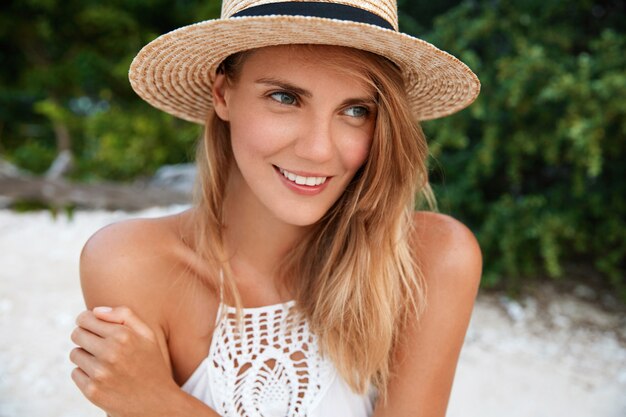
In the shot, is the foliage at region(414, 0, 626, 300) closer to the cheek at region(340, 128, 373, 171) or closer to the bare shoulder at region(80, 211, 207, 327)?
the cheek at region(340, 128, 373, 171)

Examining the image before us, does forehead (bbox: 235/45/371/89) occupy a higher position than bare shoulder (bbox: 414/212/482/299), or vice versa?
forehead (bbox: 235/45/371/89)

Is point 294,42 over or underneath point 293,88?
over

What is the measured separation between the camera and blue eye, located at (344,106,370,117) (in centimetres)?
179

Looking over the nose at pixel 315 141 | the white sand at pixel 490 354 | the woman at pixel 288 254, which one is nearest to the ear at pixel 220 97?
the woman at pixel 288 254

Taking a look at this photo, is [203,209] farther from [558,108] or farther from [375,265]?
[558,108]

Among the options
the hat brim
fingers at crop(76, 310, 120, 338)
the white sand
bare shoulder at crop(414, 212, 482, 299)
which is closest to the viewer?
the hat brim

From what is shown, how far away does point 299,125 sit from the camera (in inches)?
68.3

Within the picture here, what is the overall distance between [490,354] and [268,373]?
1.97m

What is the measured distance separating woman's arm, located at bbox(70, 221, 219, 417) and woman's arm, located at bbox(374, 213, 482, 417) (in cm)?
61

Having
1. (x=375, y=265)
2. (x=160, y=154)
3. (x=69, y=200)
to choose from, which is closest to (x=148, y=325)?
(x=375, y=265)

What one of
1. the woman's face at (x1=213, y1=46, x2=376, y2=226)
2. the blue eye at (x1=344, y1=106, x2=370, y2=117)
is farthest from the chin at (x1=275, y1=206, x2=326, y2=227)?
the blue eye at (x1=344, y1=106, x2=370, y2=117)

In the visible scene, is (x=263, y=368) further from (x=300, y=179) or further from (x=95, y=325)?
(x=300, y=179)

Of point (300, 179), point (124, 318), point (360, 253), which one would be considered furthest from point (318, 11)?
point (124, 318)

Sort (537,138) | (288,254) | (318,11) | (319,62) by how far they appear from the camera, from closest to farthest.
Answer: (318,11) < (319,62) < (288,254) < (537,138)
